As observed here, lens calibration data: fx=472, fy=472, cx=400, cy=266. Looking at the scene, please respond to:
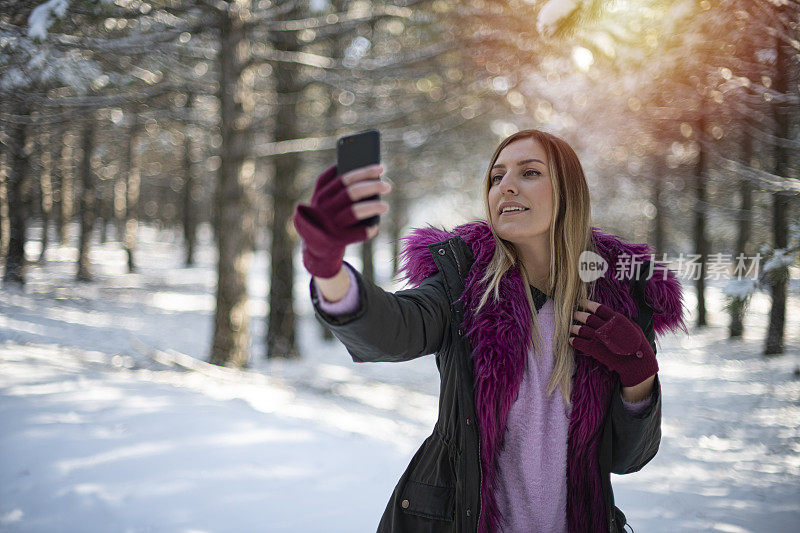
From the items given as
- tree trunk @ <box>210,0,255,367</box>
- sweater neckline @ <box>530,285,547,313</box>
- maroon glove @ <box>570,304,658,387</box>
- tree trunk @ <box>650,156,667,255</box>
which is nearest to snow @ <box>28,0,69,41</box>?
tree trunk @ <box>210,0,255,367</box>

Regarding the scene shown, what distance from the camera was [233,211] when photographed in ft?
23.1

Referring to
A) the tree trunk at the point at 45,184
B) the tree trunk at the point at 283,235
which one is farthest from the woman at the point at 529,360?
the tree trunk at the point at 283,235

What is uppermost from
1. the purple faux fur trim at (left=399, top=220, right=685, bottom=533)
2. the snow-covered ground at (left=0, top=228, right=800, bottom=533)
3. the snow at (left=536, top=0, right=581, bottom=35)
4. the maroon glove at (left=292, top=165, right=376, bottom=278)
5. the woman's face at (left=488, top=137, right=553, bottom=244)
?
the snow at (left=536, top=0, right=581, bottom=35)

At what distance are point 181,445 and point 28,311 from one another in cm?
227

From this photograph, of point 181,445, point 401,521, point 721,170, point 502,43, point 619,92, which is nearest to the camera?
point 401,521

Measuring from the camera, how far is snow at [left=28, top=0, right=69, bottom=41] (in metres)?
3.37

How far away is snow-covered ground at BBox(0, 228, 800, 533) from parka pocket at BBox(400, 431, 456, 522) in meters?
1.59

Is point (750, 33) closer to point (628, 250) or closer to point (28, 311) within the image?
point (628, 250)

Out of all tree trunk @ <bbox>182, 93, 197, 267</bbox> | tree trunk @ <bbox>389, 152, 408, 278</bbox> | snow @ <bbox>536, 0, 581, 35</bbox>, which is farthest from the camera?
tree trunk @ <bbox>182, 93, 197, 267</bbox>

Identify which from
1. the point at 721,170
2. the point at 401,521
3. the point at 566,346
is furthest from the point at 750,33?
the point at 401,521

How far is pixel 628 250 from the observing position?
75.9 inches

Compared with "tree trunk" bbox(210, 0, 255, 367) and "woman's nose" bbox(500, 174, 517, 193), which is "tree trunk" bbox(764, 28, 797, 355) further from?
"tree trunk" bbox(210, 0, 255, 367)

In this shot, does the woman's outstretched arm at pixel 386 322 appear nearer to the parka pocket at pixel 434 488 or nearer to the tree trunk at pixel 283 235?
the parka pocket at pixel 434 488

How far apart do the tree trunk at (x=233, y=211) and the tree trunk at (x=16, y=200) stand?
117 inches
